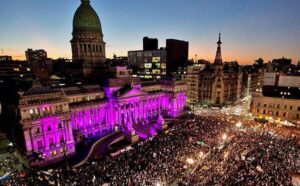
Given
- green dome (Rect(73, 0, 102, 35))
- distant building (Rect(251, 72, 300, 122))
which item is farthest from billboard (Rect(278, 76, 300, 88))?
green dome (Rect(73, 0, 102, 35))

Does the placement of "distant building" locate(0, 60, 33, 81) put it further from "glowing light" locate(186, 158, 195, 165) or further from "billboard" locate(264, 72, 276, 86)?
"billboard" locate(264, 72, 276, 86)

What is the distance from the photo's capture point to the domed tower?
2463 inches

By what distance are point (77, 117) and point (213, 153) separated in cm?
3324

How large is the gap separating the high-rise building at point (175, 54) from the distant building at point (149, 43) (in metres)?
25.1

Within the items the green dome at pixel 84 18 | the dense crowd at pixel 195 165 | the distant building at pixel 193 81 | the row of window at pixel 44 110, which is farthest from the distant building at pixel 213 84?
the row of window at pixel 44 110

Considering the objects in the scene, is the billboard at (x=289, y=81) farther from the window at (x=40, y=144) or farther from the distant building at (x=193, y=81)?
the window at (x=40, y=144)

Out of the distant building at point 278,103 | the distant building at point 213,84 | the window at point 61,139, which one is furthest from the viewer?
the distant building at point 213,84

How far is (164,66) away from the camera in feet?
407

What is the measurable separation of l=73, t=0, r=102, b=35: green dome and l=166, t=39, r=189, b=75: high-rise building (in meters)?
65.3

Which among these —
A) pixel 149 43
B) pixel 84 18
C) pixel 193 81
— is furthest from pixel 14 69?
pixel 193 81

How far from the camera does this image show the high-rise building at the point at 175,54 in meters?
123

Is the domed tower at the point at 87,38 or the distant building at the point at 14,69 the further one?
the distant building at the point at 14,69

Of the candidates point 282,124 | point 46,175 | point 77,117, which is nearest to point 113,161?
point 46,175

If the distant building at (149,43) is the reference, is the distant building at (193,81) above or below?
below
